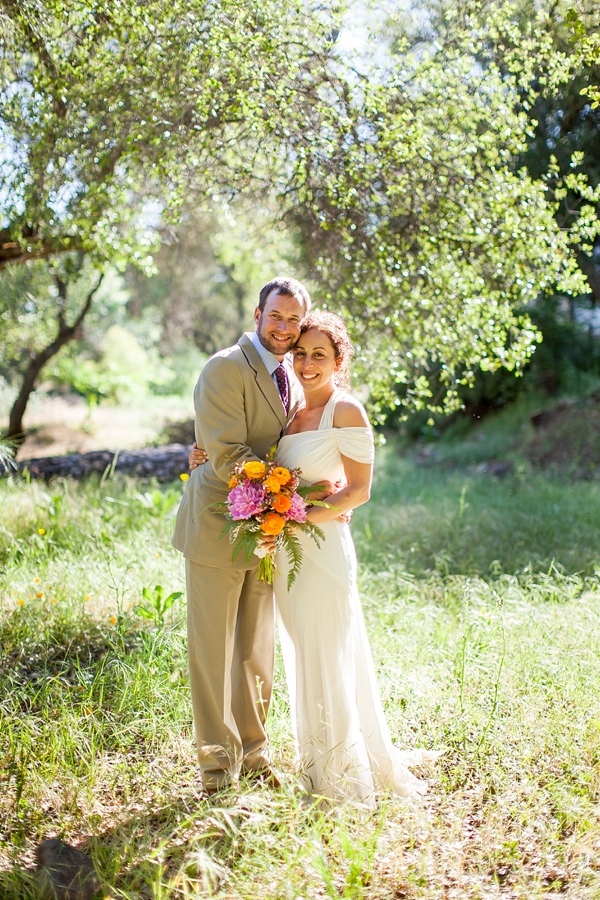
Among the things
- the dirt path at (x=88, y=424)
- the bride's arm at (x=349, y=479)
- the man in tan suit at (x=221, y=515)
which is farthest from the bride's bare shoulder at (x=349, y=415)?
the dirt path at (x=88, y=424)

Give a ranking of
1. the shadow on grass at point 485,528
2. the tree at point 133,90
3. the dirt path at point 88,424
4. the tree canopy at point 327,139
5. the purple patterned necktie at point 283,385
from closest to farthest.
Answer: the purple patterned necktie at point 283,385
the tree at point 133,90
the tree canopy at point 327,139
the shadow on grass at point 485,528
the dirt path at point 88,424

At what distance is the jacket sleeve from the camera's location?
3410mm

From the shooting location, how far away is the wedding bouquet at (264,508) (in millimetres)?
3219

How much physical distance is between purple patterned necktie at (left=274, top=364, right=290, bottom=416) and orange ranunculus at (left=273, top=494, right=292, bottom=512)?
1.95 ft

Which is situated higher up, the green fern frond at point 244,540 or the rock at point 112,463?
the green fern frond at point 244,540

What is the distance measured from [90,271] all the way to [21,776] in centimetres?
1038

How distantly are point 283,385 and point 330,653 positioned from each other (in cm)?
125

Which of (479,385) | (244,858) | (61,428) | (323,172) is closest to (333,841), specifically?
(244,858)

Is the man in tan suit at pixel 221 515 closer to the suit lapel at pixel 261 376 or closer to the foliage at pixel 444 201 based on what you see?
the suit lapel at pixel 261 376

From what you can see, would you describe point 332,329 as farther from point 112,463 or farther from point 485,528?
point 112,463

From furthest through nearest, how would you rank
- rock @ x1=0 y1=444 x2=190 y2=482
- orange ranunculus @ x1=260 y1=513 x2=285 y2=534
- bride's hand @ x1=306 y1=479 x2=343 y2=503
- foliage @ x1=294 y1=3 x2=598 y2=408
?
rock @ x1=0 y1=444 x2=190 y2=482, foliage @ x1=294 y1=3 x2=598 y2=408, bride's hand @ x1=306 y1=479 x2=343 y2=503, orange ranunculus @ x1=260 y1=513 x2=285 y2=534

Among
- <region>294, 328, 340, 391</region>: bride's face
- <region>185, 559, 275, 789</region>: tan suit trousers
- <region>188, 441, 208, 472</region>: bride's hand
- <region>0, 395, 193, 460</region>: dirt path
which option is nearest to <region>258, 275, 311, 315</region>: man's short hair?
<region>294, 328, 340, 391</region>: bride's face

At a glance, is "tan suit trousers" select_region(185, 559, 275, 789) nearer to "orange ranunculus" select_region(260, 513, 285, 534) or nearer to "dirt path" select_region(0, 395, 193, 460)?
"orange ranunculus" select_region(260, 513, 285, 534)

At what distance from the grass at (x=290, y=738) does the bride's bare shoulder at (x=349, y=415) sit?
1.54 m
